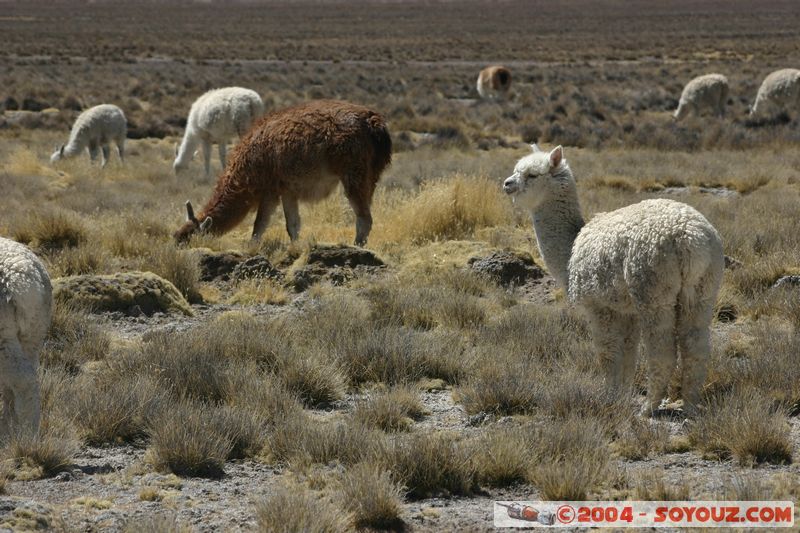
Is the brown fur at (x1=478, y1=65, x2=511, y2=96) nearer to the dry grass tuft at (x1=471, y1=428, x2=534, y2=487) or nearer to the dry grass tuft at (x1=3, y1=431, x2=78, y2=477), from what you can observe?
the dry grass tuft at (x1=471, y1=428, x2=534, y2=487)

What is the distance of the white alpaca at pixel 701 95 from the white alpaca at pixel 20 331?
83.8 feet

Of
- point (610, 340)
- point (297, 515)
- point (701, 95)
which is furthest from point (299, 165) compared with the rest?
point (701, 95)

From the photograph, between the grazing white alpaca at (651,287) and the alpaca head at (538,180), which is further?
the alpaca head at (538,180)

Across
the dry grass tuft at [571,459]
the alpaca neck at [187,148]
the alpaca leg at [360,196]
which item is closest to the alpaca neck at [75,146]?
the alpaca neck at [187,148]

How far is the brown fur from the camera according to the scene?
35781 mm

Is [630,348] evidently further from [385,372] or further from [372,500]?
[372,500]

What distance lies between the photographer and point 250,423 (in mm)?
6098

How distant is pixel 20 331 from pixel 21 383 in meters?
0.32

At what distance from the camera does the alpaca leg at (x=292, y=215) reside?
11812 millimetres

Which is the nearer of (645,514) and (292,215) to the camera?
(645,514)

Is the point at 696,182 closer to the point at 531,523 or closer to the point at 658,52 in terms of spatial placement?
the point at 531,523

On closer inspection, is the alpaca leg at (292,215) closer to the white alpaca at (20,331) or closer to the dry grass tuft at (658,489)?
the white alpaca at (20,331)

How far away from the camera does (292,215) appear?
1193cm

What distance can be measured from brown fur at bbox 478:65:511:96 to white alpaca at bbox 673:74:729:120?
27.1 feet
